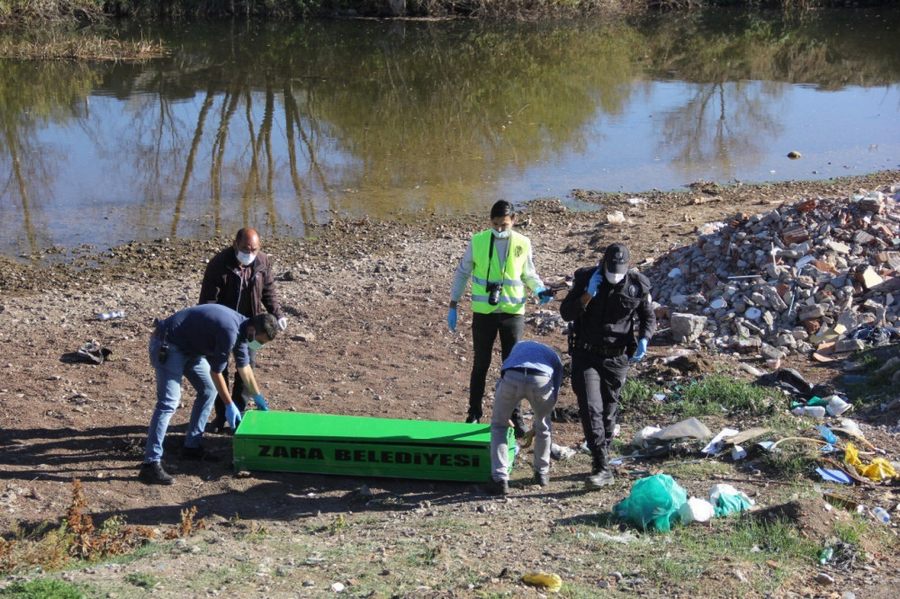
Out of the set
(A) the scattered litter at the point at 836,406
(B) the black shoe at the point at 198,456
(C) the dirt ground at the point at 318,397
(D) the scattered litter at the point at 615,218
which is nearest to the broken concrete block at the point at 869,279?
(C) the dirt ground at the point at 318,397

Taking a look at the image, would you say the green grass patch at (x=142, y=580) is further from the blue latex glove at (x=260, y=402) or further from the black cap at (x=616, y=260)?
the black cap at (x=616, y=260)

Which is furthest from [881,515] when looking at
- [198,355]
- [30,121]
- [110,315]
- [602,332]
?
[30,121]

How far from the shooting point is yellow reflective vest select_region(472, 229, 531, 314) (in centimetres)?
803

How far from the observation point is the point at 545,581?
18.6ft

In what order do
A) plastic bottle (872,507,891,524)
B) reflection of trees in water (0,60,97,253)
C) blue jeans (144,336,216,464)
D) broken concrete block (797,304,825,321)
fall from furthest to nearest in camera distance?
reflection of trees in water (0,60,97,253)
broken concrete block (797,304,825,321)
blue jeans (144,336,216,464)
plastic bottle (872,507,891,524)

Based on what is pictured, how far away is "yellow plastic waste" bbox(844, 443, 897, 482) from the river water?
30.9ft

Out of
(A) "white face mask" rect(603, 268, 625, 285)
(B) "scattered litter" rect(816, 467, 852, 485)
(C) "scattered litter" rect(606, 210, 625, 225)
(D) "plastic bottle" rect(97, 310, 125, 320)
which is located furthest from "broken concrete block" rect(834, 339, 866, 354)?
(D) "plastic bottle" rect(97, 310, 125, 320)

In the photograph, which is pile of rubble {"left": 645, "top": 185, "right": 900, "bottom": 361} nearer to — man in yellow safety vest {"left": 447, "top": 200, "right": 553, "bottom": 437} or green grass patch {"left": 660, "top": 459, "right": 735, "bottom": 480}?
green grass patch {"left": 660, "top": 459, "right": 735, "bottom": 480}

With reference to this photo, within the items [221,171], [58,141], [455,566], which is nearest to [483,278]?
[455,566]

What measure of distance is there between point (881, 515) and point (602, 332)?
6.91 ft

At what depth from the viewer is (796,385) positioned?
9.29m

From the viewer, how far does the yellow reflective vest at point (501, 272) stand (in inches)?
316

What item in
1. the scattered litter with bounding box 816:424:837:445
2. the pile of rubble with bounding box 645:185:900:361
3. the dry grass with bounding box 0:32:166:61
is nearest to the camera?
the scattered litter with bounding box 816:424:837:445

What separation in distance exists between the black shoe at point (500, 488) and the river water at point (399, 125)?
8.55 metres
